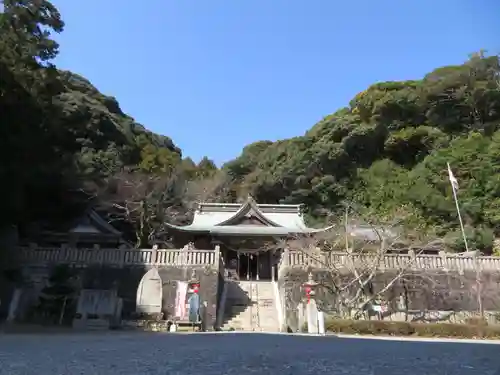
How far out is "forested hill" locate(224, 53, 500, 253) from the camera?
34.2 m

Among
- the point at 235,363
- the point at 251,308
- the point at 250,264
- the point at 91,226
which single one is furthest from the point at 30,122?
the point at 235,363

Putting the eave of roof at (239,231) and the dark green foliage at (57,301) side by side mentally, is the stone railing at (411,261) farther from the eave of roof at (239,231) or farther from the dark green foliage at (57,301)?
the dark green foliage at (57,301)

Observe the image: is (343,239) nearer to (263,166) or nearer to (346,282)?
(346,282)

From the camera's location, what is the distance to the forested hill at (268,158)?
61.8 ft

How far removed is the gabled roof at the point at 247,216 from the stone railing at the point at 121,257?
6251 millimetres

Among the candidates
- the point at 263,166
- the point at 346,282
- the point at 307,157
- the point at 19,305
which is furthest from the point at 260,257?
the point at 263,166

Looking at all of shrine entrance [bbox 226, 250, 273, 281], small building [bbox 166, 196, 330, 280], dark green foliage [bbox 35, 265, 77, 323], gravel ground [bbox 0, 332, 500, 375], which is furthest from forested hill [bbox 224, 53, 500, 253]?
gravel ground [bbox 0, 332, 500, 375]

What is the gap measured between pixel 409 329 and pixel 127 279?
472 inches

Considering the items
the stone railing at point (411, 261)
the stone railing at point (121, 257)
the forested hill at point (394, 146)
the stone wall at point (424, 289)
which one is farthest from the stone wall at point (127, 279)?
the forested hill at point (394, 146)

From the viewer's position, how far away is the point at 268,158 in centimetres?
4716

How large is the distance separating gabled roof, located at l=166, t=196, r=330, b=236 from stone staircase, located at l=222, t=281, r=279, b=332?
4848 mm

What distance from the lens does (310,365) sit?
15.6 feet

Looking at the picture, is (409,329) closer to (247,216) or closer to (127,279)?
(127,279)

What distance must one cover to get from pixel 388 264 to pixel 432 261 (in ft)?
6.97
